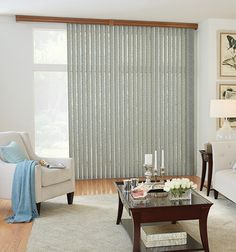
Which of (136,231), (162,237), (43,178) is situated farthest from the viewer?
(43,178)

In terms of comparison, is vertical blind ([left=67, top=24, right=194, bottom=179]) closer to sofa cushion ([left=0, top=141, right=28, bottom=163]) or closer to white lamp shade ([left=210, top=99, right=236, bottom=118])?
white lamp shade ([left=210, top=99, right=236, bottom=118])

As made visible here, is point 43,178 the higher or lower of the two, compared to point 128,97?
lower

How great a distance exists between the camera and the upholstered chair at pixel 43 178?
4029 mm

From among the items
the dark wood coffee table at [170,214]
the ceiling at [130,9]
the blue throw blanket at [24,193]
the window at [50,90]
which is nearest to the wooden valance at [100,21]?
the ceiling at [130,9]

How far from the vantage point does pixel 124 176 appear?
621 centimetres

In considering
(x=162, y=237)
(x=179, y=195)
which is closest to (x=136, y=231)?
(x=162, y=237)

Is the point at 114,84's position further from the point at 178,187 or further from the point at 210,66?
the point at 178,187

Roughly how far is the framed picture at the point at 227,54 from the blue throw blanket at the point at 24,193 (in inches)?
144

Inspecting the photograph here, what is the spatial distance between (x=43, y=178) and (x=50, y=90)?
2.39m

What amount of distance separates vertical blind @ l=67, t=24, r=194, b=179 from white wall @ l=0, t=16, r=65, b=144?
683 mm

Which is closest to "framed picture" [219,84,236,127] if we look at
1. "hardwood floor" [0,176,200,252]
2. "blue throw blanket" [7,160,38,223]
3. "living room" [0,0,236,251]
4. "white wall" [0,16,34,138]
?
"living room" [0,0,236,251]

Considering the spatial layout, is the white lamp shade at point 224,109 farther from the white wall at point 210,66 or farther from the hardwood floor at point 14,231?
the hardwood floor at point 14,231

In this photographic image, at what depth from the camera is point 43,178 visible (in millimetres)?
4055

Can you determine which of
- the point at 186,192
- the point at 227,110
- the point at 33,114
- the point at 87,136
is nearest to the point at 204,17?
the point at 227,110
